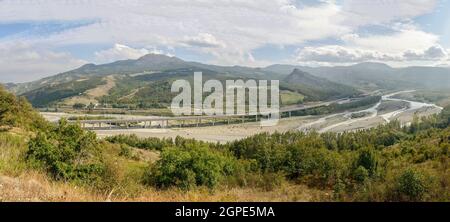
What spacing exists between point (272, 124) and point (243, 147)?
56819 millimetres

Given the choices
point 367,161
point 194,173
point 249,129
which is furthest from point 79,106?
point 194,173

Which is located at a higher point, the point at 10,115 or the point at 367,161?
the point at 10,115

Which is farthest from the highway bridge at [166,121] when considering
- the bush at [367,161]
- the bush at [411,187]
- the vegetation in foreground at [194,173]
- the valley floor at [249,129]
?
the bush at [411,187]

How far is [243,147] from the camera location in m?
64.1

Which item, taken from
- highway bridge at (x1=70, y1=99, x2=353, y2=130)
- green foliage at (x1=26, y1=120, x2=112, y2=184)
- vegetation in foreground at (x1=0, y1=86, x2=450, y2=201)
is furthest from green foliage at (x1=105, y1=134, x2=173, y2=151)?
green foliage at (x1=26, y1=120, x2=112, y2=184)

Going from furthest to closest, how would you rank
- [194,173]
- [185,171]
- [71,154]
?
[185,171]
[194,173]
[71,154]

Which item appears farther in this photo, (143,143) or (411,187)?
(143,143)

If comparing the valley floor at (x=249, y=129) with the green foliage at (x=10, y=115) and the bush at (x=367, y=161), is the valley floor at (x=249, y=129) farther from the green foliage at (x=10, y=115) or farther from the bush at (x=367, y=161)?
the bush at (x=367, y=161)

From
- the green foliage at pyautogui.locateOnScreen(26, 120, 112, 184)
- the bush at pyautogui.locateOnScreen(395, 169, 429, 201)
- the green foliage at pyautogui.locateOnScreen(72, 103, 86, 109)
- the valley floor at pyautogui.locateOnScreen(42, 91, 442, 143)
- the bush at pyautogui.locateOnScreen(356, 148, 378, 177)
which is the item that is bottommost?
the valley floor at pyautogui.locateOnScreen(42, 91, 442, 143)

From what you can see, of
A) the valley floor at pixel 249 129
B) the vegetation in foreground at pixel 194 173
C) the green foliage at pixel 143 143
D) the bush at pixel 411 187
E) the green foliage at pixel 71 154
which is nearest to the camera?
the vegetation in foreground at pixel 194 173

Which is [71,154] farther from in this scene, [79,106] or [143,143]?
[79,106]

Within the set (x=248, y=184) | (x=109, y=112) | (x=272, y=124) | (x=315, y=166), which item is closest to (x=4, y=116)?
(x=315, y=166)

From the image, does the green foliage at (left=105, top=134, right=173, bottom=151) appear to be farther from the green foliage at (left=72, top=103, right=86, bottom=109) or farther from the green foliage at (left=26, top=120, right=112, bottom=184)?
the green foliage at (left=72, top=103, right=86, bottom=109)

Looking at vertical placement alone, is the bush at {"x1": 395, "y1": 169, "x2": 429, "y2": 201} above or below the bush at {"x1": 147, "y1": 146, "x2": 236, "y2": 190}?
above
